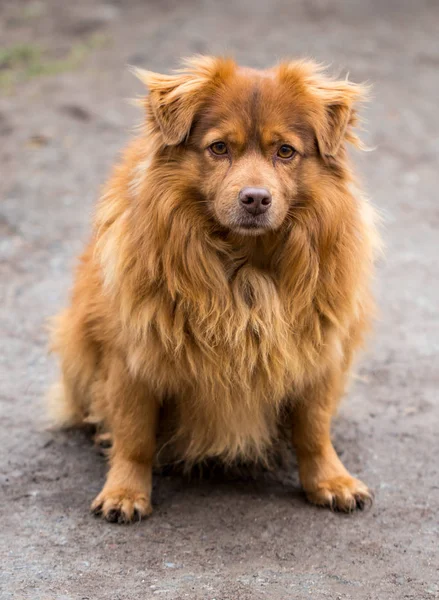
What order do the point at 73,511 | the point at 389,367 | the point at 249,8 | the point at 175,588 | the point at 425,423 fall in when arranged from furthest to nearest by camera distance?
1. the point at 249,8
2. the point at 389,367
3. the point at 425,423
4. the point at 73,511
5. the point at 175,588

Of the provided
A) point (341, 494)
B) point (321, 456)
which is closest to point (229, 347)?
point (321, 456)

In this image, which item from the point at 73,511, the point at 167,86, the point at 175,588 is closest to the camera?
the point at 175,588

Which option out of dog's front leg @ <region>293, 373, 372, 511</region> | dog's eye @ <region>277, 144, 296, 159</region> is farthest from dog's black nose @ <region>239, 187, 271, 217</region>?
dog's front leg @ <region>293, 373, 372, 511</region>

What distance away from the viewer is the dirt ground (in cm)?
399

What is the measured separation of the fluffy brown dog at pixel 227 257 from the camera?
398 cm

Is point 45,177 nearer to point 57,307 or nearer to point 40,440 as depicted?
point 57,307

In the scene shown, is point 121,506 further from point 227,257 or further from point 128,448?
point 227,257

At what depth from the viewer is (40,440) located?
16.8 ft

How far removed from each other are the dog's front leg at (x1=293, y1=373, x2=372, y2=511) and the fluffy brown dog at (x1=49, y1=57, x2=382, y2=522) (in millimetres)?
30

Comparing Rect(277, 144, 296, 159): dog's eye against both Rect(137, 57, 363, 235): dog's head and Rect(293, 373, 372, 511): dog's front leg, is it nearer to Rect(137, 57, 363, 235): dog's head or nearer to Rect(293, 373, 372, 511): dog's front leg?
Rect(137, 57, 363, 235): dog's head

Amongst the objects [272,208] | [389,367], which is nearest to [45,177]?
[389,367]

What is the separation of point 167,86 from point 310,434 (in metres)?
1.83

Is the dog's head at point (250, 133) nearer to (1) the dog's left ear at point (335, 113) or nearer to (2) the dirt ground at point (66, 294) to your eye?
(1) the dog's left ear at point (335, 113)

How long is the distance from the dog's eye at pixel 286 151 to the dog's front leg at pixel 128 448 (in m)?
1.25
